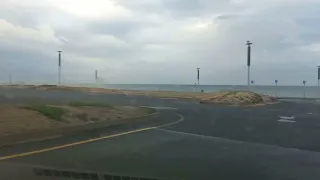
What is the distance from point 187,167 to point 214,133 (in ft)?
22.4

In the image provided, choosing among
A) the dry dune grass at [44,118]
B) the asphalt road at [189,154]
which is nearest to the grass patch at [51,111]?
the dry dune grass at [44,118]

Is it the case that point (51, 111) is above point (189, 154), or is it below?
above

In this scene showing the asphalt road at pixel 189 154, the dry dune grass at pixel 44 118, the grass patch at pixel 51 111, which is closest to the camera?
the asphalt road at pixel 189 154

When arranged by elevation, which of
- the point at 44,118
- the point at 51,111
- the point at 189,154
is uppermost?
the point at 51,111

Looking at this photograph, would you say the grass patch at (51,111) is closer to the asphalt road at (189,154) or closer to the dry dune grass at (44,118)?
the dry dune grass at (44,118)

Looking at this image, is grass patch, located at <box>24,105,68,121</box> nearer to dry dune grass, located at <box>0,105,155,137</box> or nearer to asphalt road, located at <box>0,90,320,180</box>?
dry dune grass, located at <box>0,105,155,137</box>

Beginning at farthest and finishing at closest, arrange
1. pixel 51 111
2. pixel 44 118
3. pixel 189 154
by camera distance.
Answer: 1. pixel 51 111
2. pixel 44 118
3. pixel 189 154

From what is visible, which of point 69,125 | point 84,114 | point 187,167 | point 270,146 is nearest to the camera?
point 187,167

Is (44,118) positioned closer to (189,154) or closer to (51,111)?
(51,111)

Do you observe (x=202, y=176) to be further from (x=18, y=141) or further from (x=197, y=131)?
(x=197, y=131)

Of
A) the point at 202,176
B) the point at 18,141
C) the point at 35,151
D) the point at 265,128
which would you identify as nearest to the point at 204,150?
the point at 202,176

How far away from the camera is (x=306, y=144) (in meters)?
13.2

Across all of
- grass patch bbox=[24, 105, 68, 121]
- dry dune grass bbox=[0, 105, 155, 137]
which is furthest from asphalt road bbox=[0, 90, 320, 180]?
grass patch bbox=[24, 105, 68, 121]

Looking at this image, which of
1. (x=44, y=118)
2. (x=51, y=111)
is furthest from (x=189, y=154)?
(x=51, y=111)
